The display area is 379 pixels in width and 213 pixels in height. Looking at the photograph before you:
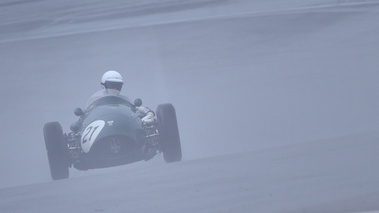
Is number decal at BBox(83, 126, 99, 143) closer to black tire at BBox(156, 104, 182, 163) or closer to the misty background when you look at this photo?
black tire at BBox(156, 104, 182, 163)

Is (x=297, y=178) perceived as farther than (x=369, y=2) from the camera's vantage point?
No

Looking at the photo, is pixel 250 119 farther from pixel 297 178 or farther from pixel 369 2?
pixel 369 2

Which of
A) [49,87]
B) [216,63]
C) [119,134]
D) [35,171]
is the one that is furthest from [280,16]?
[119,134]

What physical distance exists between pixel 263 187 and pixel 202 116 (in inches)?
242

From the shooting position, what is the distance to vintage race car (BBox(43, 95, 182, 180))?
27.1 feet

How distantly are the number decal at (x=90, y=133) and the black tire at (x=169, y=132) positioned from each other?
0.87 m

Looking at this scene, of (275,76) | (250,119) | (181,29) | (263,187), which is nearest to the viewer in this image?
(263,187)

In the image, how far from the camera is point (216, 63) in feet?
56.5

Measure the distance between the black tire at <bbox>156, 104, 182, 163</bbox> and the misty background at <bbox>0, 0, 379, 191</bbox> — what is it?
0.74 m

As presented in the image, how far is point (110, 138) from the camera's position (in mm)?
8203

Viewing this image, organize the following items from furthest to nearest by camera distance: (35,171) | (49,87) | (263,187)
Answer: (49,87) < (35,171) < (263,187)

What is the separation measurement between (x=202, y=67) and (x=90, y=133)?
899 cm

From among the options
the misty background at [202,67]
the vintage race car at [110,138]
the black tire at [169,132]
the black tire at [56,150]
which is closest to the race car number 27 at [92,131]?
the vintage race car at [110,138]

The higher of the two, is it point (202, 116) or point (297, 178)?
point (202, 116)
